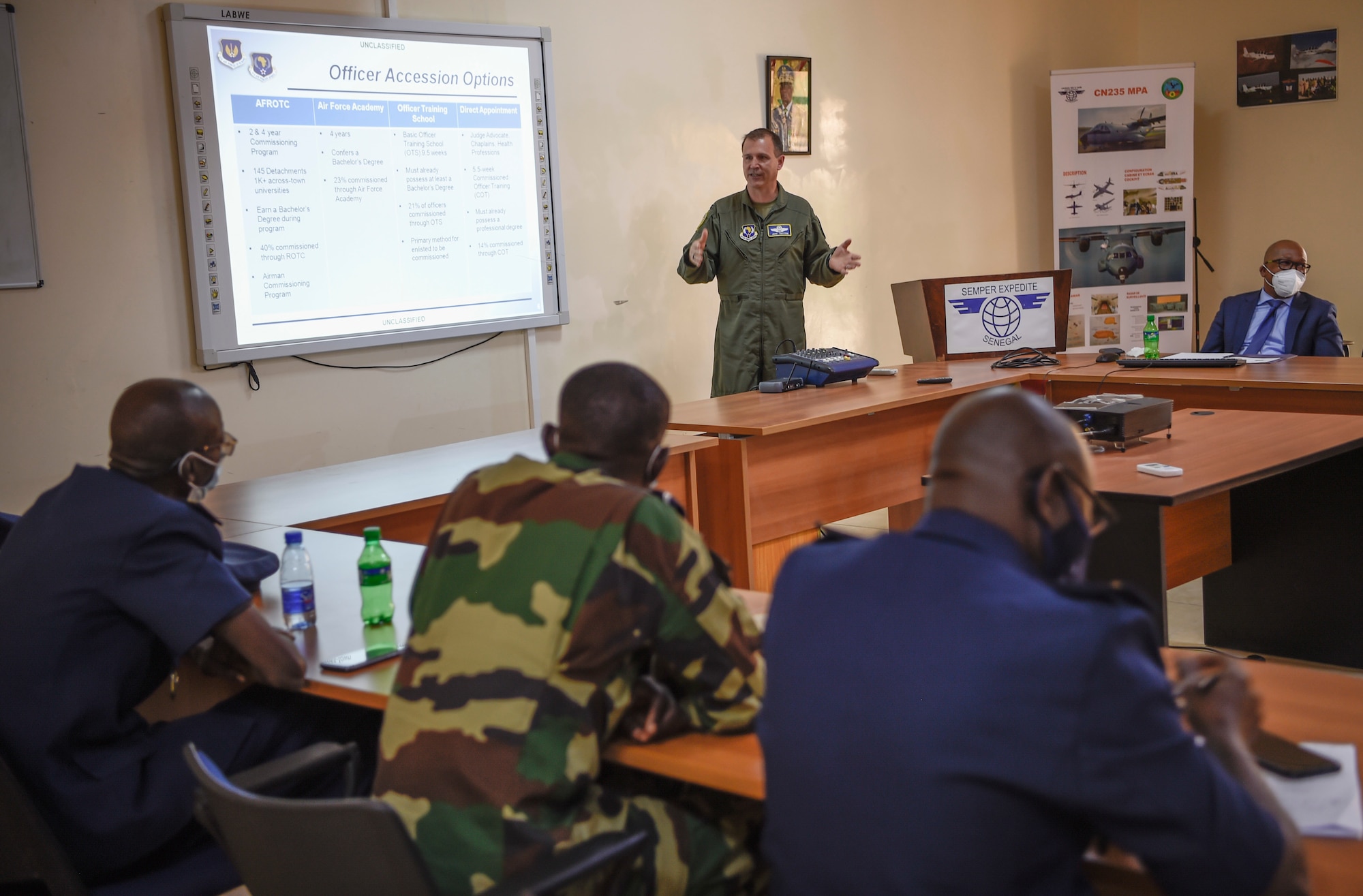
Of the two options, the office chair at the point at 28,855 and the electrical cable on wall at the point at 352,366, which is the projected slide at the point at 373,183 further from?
the office chair at the point at 28,855

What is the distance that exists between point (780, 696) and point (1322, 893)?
0.54 meters

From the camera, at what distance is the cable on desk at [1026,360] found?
4.83m

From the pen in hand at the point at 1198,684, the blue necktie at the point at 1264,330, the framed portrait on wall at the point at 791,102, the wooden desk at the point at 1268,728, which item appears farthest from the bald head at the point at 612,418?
the framed portrait on wall at the point at 791,102

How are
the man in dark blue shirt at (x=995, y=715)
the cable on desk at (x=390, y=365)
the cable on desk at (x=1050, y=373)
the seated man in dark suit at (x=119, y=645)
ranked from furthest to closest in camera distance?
the cable on desk at (x=390, y=365)
the cable on desk at (x=1050, y=373)
the seated man in dark suit at (x=119, y=645)
the man in dark blue shirt at (x=995, y=715)

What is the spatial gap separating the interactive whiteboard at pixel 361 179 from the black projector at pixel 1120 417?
2.78 m

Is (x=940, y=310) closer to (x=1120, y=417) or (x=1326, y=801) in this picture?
(x=1120, y=417)

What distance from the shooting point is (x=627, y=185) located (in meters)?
5.69

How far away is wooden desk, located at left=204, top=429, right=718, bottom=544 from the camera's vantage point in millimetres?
2822

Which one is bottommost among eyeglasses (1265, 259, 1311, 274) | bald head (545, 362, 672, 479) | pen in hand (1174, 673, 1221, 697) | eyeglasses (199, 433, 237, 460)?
pen in hand (1174, 673, 1221, 697)

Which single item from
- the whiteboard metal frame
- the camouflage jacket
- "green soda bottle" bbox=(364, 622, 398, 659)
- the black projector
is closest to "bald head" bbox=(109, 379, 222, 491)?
"green soda bottle" bbox=(364, 622, 398, 659)

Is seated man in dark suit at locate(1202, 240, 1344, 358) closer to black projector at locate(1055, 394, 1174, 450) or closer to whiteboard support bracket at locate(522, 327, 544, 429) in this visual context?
black projector at locate(1055, 394, 1174, 450)

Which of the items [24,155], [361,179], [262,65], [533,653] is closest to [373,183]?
[361,179]

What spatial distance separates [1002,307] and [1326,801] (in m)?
4.10

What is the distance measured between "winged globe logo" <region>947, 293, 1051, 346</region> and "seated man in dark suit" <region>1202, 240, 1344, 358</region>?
2.76 feet
